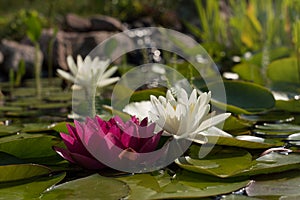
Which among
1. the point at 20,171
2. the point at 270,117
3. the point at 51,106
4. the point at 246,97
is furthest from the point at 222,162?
the point at 51,106

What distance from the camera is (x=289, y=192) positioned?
3.41 feet

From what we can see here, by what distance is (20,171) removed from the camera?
1.17 m

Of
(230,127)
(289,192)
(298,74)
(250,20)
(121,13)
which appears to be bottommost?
(289,192)

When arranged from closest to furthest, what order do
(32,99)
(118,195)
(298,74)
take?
(118,195) → (298,74) → (32,99)

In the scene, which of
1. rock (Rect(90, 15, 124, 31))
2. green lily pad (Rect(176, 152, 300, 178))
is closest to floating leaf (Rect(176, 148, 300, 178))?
green lily pad (Rect(176, 152, 300, 178))

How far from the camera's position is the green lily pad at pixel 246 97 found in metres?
1.87

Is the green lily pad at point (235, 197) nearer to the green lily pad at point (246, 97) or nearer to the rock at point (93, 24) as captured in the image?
the green lily pad at point (246, 97)

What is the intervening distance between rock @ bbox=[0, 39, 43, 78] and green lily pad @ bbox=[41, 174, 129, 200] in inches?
115

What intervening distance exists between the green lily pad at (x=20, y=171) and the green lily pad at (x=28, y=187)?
0.5 inches

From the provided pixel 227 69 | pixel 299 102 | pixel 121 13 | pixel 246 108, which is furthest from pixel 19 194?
pixel 121 13

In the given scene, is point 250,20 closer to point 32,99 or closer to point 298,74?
point 298,74

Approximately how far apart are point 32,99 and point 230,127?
1.28 metres

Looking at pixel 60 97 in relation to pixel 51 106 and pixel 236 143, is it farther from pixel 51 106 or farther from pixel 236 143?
pixel 236 143

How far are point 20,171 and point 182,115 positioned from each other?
41cm
